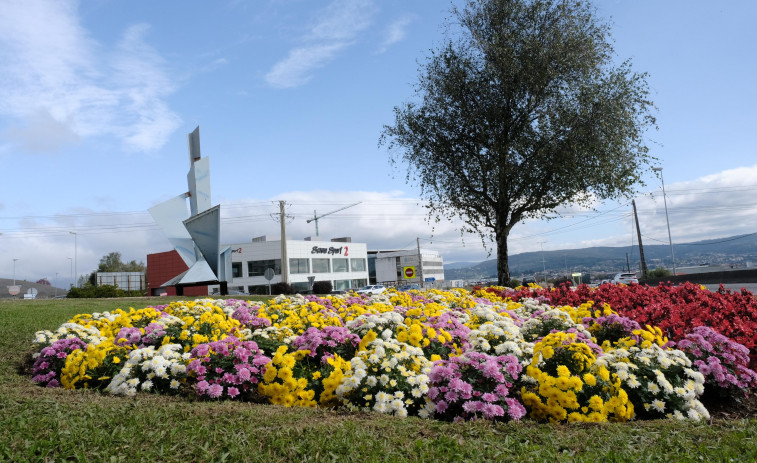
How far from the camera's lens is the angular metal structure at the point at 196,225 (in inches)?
998

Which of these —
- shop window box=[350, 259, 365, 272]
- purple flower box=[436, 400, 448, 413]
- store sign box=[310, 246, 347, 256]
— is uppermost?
store sign box=[310, 246, 347, 256]

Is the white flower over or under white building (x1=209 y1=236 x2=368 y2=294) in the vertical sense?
under

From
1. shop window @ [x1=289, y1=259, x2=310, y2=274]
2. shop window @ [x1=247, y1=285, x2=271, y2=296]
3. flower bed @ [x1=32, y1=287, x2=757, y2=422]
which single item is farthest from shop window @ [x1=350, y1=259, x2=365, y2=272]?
flower bed @ [x1=32, y1=287, x2=757, y2=422]

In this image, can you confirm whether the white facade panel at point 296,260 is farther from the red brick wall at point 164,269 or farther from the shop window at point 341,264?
the red brick wall at point 164,269

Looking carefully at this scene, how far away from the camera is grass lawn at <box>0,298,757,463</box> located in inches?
135

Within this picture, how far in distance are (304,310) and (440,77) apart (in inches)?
496

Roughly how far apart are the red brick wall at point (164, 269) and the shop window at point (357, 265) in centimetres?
2429

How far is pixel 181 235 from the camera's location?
26.6 m

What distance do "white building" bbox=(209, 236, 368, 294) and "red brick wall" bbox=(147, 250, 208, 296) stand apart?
6.51m

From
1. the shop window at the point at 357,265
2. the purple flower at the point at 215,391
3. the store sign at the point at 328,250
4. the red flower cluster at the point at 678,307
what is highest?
the store sign at the point at 328,250

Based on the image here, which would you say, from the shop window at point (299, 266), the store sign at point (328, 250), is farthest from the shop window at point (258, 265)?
the store sign at point (328, 250)

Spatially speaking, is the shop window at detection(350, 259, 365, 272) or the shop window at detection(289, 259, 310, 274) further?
the shop window at detection(350, 259, 365, 272)

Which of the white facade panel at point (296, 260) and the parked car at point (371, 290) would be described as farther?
the white facade panel at point (296, 260)

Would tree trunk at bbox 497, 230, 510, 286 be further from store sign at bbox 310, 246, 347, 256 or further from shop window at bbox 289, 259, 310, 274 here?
store sign at bbox 310, 246, 347, 256
